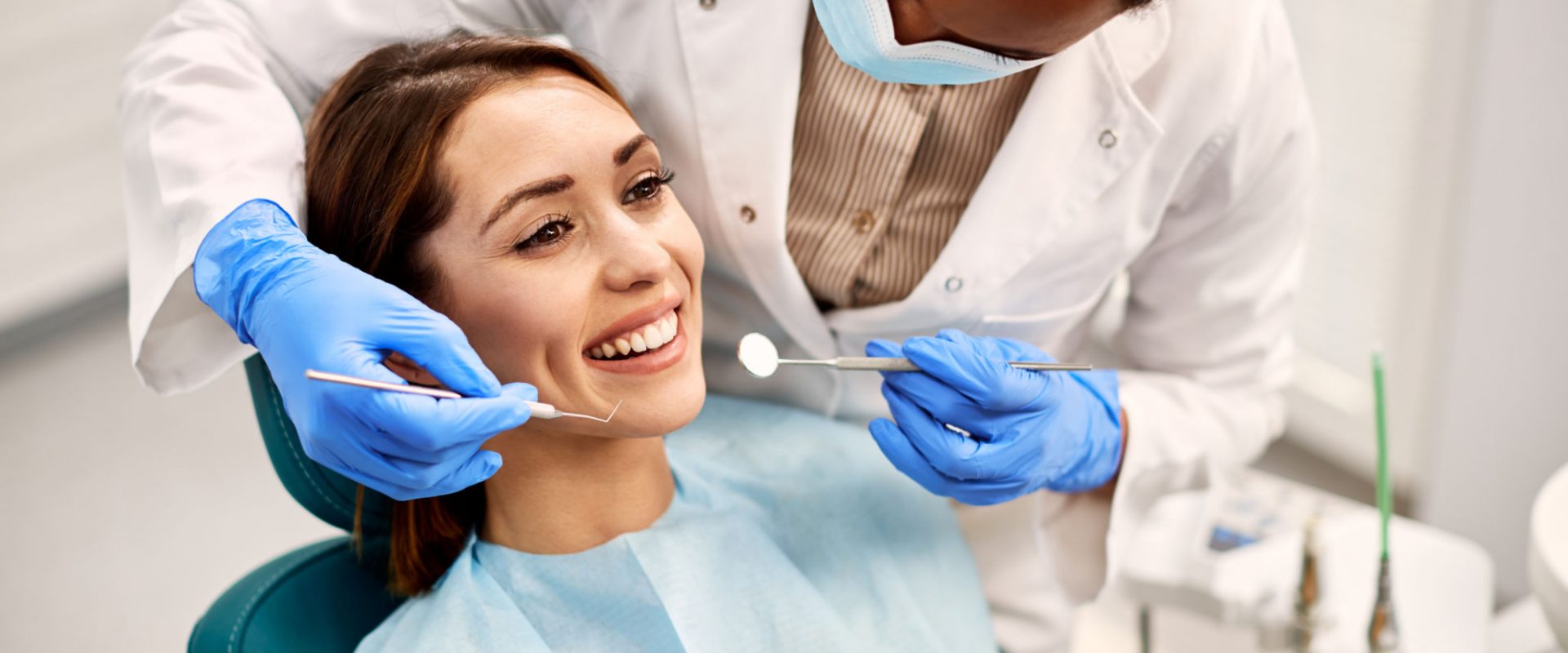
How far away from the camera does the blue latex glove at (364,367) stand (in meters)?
1.12

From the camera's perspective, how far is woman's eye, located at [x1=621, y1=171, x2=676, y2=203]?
1.44 meters

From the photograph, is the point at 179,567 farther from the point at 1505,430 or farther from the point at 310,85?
the point at 1505,430

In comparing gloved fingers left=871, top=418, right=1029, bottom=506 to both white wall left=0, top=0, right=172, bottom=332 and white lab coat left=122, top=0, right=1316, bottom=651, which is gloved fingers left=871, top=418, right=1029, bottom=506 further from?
white wall left=0, top=0, right=172, bottom=332

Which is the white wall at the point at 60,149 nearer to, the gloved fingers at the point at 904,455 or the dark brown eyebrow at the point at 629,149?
the dark brown eyebrow at the point at 629,149

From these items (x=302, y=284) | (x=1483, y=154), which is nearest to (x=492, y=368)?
(x=302, y=284)

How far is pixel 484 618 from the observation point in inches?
55.4

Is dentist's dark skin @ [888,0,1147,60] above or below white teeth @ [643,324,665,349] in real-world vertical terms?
above

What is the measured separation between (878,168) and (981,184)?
5.1 inches

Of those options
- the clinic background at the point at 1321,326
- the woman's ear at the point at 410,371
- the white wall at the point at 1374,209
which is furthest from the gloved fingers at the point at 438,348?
the white wall at the point at 1374,209

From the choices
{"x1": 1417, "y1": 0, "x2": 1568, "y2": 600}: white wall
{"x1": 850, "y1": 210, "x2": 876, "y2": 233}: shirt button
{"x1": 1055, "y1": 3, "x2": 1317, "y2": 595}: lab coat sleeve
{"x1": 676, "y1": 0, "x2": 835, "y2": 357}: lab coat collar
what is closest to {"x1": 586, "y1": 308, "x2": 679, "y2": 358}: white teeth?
{"x1": 676, "y1": 0, "x2": 835, "y2": 357}: lab coat collar

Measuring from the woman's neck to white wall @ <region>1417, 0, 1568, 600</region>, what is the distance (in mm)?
1579

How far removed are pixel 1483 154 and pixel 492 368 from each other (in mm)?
1762

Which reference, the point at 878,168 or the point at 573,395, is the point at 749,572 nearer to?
the point at 573,395

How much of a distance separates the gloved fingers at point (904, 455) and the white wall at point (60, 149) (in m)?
2.55
